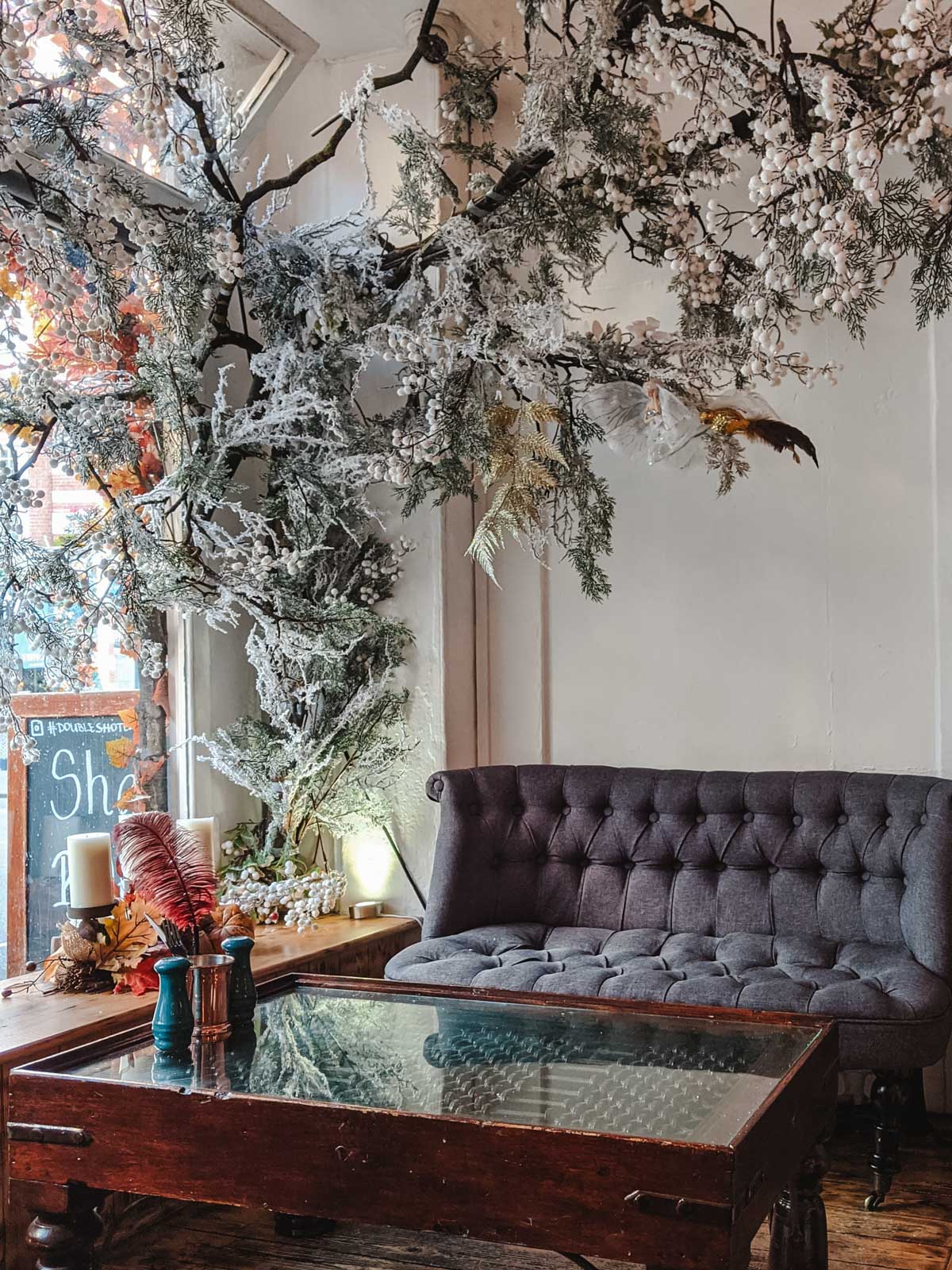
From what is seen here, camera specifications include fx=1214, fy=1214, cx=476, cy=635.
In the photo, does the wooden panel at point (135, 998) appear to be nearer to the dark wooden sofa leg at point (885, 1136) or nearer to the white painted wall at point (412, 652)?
the white painted wall at point (412, 652)

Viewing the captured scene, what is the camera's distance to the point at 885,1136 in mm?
2537

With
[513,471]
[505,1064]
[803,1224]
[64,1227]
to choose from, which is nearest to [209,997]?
[64,1227]

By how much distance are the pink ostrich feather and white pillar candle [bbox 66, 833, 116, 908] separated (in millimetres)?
256

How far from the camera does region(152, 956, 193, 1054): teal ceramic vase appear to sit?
1943 mm

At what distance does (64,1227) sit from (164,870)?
0.75 meters

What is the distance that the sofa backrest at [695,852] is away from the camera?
2879 mm

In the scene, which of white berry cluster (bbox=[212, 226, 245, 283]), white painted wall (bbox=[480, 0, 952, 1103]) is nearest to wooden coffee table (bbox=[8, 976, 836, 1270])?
white painted wall (bbox=[480, 0, 952, 1103])

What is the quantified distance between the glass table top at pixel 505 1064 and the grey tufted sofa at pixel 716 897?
0.52 metres

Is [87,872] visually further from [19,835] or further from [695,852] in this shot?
[695,852]

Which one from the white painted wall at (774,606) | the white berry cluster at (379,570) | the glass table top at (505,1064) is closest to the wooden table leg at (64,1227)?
the glass table top at (505,1064)

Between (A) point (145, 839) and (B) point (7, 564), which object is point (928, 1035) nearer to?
(A) point (145, 839)

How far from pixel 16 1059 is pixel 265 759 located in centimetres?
124

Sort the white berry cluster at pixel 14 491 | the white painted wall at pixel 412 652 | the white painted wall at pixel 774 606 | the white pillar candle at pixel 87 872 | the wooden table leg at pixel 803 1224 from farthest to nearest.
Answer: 1. the white painted wall at pixel 412 652
2. the white painted wall at pixel 774 606
3. the white pillar candle at pixel 87 872
4. the white berry cluster at pixel 14 491
5. the wooden table leg at pixel 803 1224

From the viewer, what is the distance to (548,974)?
270 centimetres
